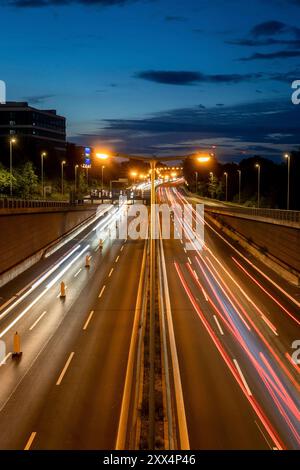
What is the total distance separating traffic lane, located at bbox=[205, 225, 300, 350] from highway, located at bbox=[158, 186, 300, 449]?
0.20 feet

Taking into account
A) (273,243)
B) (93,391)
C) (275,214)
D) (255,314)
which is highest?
(275,214)

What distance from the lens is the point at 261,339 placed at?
1245 inches

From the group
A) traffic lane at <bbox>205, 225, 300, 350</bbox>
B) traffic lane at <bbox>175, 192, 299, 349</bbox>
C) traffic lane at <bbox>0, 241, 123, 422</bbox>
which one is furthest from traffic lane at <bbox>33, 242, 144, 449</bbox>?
traffic lane at <bbox>175, 192, 299, 349</bbox>

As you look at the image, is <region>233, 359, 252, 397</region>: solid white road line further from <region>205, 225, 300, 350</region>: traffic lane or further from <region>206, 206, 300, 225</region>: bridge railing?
<region>206, 206, 300, 225</region>: bridge railing

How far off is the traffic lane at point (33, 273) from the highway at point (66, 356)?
9 cm

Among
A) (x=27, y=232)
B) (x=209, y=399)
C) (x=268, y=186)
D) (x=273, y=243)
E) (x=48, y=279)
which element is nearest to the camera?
(x=209, y=399)

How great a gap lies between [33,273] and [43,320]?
17235 mm

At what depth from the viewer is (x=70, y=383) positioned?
24.1m

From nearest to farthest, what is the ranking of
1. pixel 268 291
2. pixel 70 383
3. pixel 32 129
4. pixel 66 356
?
pixel 70 383
pixel 66 356
pixel 268 291
pixel 32 129

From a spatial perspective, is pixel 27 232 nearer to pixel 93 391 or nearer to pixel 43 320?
pixel 43 320

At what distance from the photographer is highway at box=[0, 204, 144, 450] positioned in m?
19.3

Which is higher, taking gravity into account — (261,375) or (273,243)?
(273,243)

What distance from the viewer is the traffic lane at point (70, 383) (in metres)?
19.2

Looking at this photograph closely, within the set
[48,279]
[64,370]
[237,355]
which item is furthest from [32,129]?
[64,370]
